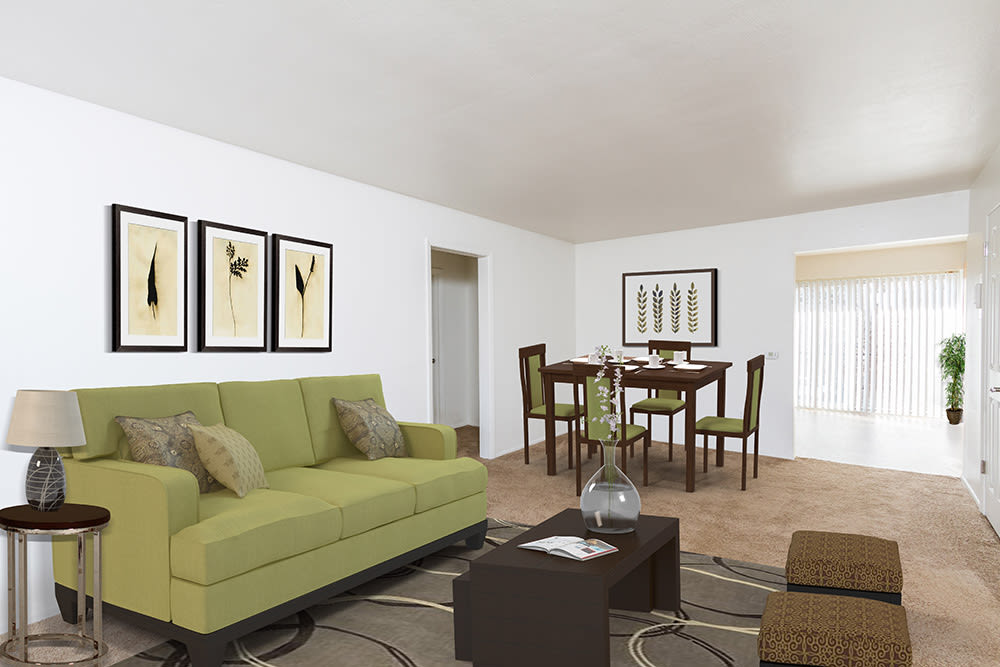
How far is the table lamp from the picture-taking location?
8.04ft

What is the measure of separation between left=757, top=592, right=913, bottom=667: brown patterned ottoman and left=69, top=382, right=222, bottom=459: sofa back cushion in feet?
8.75

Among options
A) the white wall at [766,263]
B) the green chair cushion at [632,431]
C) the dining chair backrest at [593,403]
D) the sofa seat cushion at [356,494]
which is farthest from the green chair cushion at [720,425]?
the sofa seat cushion at [356,494]

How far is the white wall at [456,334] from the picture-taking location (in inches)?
324

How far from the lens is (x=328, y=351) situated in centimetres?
458

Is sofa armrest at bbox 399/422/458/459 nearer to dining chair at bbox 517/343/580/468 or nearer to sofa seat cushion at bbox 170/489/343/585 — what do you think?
sofa seat cushion at bbox 170/489/343/585

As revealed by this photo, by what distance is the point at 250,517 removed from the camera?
2.61m

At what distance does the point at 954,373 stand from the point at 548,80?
7.77 m

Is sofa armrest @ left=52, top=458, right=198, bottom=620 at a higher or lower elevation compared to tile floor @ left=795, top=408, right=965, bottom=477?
higher

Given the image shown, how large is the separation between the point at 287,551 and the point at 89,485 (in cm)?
87

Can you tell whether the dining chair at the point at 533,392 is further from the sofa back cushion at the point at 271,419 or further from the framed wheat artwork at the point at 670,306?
the sofa back cushion at the point at 271,419

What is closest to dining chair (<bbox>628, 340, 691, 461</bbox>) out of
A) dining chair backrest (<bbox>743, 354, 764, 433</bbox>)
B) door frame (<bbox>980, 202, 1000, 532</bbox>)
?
dining chair backrest (<bbox>743, 354, 764, 433</bbox>)

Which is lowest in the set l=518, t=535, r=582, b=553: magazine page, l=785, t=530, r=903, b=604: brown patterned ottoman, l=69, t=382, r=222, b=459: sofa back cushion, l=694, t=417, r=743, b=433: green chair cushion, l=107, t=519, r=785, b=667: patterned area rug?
l=107, t=519, r=785, b=667: patterned area rug

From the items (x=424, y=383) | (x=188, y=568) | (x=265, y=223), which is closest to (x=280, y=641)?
(x=188, y=568)

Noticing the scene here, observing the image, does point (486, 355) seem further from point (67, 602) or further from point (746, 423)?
point (67, 602)
